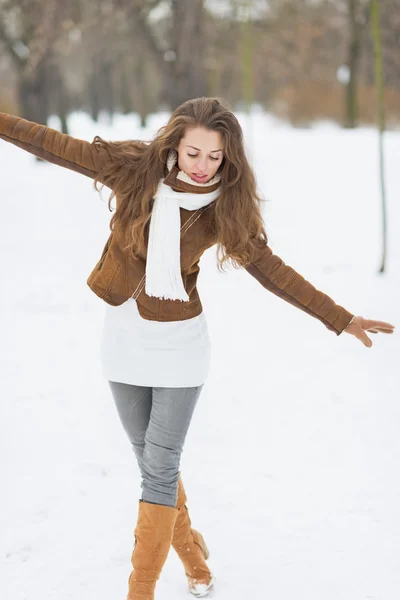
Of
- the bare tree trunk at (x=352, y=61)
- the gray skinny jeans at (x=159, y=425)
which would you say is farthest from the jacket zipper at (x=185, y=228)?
the bare tree trunk at (x=352, y=61)

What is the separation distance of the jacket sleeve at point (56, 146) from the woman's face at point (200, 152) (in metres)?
0.30

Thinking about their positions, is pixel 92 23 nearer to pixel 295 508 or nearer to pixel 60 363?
pixel 60 363

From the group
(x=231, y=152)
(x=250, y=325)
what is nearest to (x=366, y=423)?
(x=250, y=325)

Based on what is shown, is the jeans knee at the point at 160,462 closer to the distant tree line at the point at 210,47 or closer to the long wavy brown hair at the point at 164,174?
the long wavy brown hair at the point at 164,174

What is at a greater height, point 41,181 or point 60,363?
point 60,363

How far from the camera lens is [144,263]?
2.19 meters

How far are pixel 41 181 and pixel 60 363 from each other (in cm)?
886

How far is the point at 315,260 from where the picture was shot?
778 centimetres

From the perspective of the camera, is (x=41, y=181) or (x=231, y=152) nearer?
(x=231, y=152)

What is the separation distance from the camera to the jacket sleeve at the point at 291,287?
2.32m

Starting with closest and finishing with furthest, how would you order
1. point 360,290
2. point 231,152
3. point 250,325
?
point 231,152 < point 250,325 < point 360,290

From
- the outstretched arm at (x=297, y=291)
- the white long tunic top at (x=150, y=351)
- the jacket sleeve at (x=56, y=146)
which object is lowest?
the white long tunic top at (x=150, y=351)

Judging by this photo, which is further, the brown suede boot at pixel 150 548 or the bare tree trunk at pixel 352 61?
the bare tree trunk at pixel 352 61

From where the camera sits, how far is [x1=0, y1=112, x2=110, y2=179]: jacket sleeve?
7.33ft
